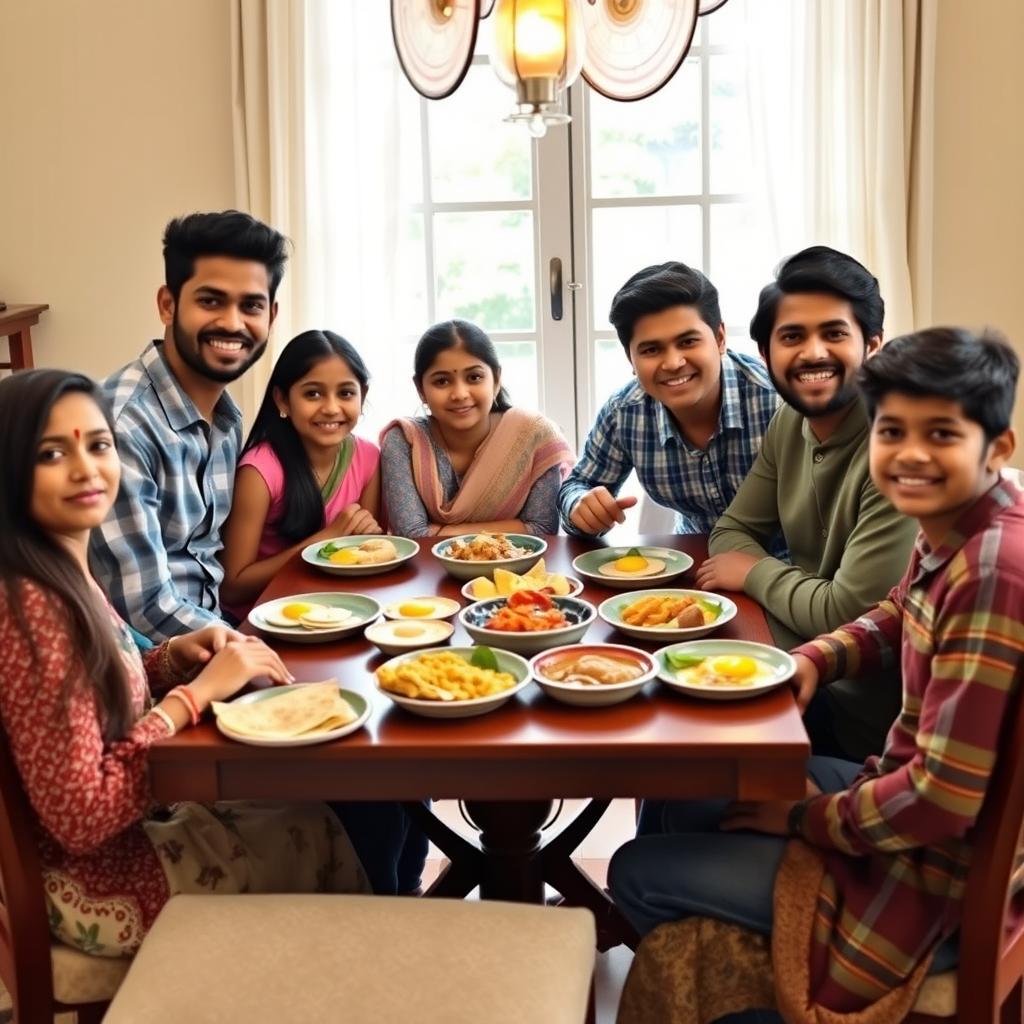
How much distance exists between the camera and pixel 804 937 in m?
1.60

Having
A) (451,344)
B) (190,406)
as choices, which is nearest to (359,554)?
(190,406)

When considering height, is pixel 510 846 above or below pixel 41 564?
below

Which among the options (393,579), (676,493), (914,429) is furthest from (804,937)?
(676,493)

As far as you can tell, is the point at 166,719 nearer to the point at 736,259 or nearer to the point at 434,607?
the point at 434,607

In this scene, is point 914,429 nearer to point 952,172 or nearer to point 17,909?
point 17,909

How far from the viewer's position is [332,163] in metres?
3.80

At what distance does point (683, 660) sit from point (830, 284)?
77 centimetres

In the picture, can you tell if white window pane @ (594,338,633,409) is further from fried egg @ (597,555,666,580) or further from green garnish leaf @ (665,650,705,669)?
green garnish leaf @ (665,650,705,669)

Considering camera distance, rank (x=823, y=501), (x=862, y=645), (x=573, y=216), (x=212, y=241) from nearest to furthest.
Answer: (x=862, y=645) < (x=823, y=501) < (x=212, y=241) < (x=573, y=216)

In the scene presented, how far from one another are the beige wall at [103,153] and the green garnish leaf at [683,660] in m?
2.63

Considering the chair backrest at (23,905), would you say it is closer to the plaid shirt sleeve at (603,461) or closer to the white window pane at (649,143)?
the plaid shirt sleeve at (603,461)

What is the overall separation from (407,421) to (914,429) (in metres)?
1.40

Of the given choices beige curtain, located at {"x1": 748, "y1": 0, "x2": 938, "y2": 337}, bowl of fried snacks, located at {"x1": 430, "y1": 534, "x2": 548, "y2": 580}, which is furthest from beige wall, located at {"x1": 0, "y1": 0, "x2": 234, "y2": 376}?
bowl of fried snacks, located at {"x1": 430, "y1": 534, "x2": 548, "y2": 580}

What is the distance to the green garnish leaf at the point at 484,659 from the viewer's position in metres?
1.74
